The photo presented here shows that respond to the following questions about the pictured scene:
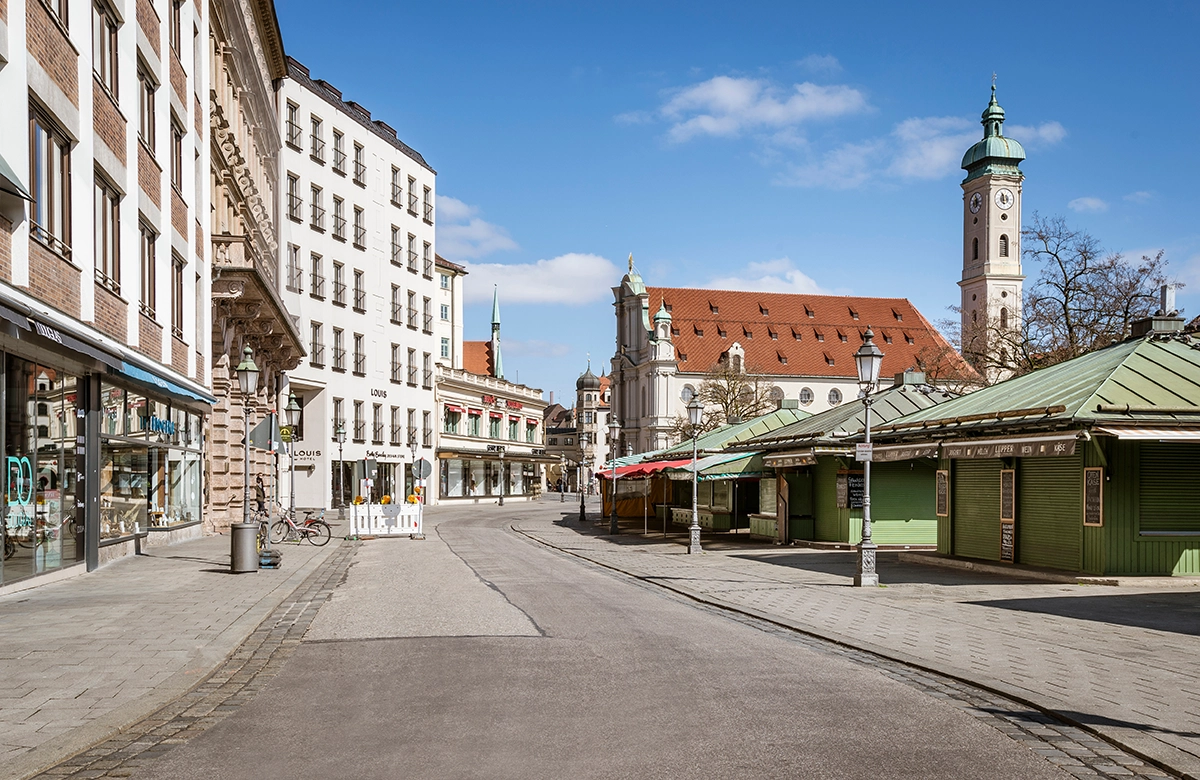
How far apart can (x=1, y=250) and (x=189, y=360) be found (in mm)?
14137

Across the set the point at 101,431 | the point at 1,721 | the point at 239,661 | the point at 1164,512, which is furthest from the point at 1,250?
the point at 1164,512

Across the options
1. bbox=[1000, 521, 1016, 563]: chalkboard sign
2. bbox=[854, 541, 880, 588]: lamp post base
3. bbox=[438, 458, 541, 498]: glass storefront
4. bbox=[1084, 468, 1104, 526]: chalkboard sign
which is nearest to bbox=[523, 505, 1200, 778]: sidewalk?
bbox=[854, 541, 880, 588]: lamp post base

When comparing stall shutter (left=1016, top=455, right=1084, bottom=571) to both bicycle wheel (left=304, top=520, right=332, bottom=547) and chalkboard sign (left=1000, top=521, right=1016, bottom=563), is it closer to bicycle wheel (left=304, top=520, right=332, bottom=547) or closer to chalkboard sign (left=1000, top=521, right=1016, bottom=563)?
chalkboard sign (left=1000, top=521, right=1016, bottom=563)

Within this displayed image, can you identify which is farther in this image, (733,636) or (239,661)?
(733,636)

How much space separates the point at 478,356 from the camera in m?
129

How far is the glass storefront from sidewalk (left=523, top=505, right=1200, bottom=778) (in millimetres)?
53687

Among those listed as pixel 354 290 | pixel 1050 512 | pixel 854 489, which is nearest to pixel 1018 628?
pixel 1050 512

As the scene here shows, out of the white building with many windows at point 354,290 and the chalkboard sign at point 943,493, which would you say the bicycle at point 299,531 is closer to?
the chalkboard sign at point 943,493

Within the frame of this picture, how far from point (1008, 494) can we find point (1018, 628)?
28.8ft

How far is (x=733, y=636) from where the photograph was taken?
Result: 12977 millimetres

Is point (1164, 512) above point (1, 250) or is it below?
below

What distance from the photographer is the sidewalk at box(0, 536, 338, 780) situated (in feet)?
26.1

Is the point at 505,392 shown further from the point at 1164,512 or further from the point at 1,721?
the point at 1,721

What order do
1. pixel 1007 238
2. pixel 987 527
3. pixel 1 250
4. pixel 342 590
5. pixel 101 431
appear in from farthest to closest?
1. pixel 1007 238
2. pixel 987 527
3. pixel 101 431
4. pixel 342 590
5. pixel 1 250
